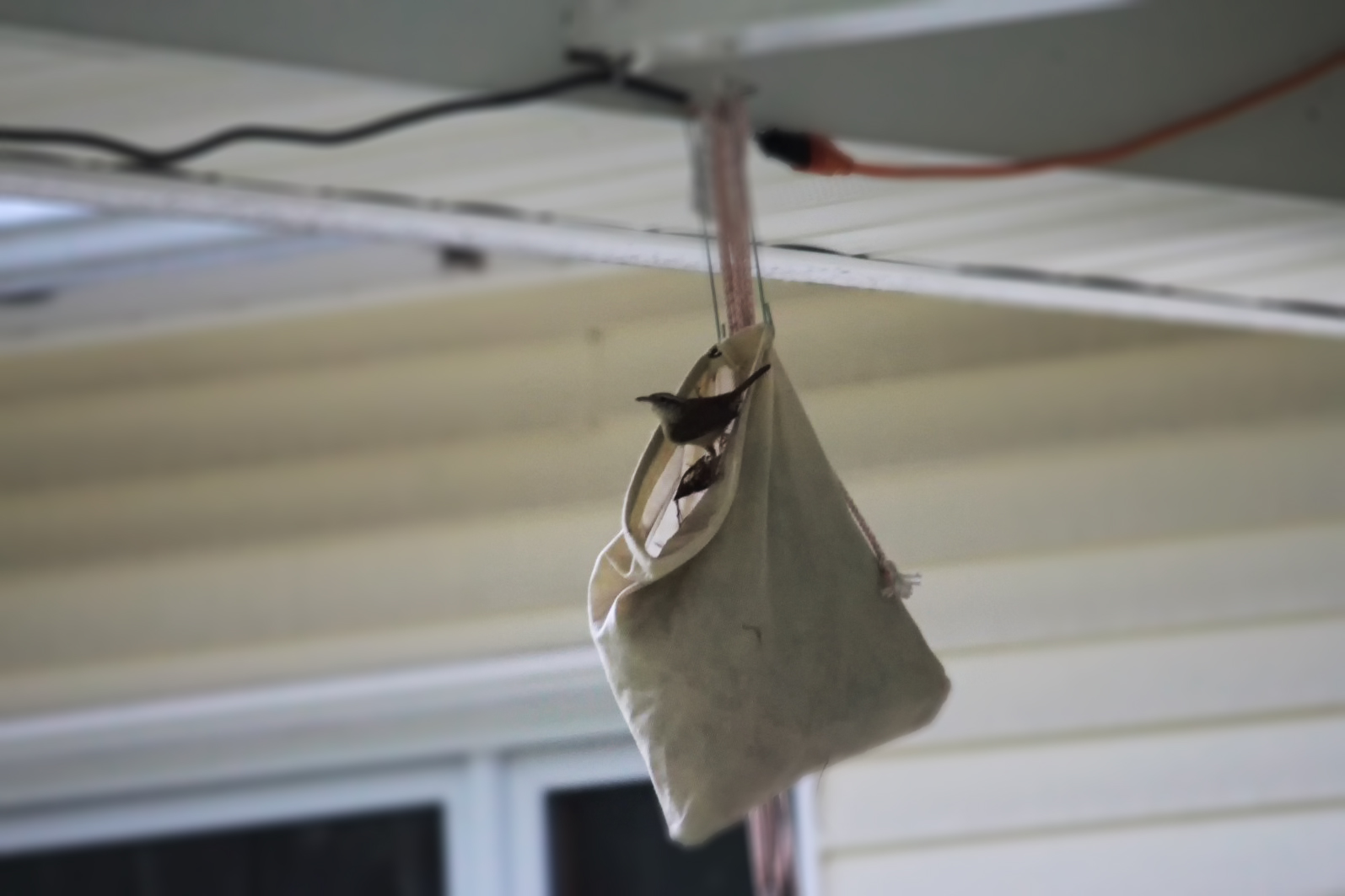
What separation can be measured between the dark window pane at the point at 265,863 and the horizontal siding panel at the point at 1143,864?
54cm

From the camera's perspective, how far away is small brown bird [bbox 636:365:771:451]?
50cm

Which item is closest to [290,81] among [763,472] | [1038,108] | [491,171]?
[491,171]

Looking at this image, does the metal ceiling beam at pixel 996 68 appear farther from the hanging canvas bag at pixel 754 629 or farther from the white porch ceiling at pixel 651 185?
the hanging canvas bag at pixel 754 629

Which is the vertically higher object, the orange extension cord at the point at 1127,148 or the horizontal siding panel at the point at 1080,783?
the orange extension cord at the point at 1127,148

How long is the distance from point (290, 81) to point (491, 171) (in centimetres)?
17

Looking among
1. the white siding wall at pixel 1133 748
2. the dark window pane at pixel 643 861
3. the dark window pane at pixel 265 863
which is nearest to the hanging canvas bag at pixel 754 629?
the white siding wall at pixel 1133 748

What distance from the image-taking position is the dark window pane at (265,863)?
153 centimetres

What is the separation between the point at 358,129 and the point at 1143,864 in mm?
1037

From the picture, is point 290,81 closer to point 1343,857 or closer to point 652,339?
point 652,339

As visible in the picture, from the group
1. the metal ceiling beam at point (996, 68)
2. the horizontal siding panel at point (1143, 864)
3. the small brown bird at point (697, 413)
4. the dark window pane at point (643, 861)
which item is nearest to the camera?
the small brown bird at point (697, 413)

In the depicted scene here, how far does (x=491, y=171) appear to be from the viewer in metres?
0.79

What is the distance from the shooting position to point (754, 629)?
51 centimetres

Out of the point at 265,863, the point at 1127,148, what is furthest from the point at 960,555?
the point at 265,863

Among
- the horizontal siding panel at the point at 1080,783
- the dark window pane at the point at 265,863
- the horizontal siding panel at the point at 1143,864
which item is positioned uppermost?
the dark window pane at the point at 265,863
